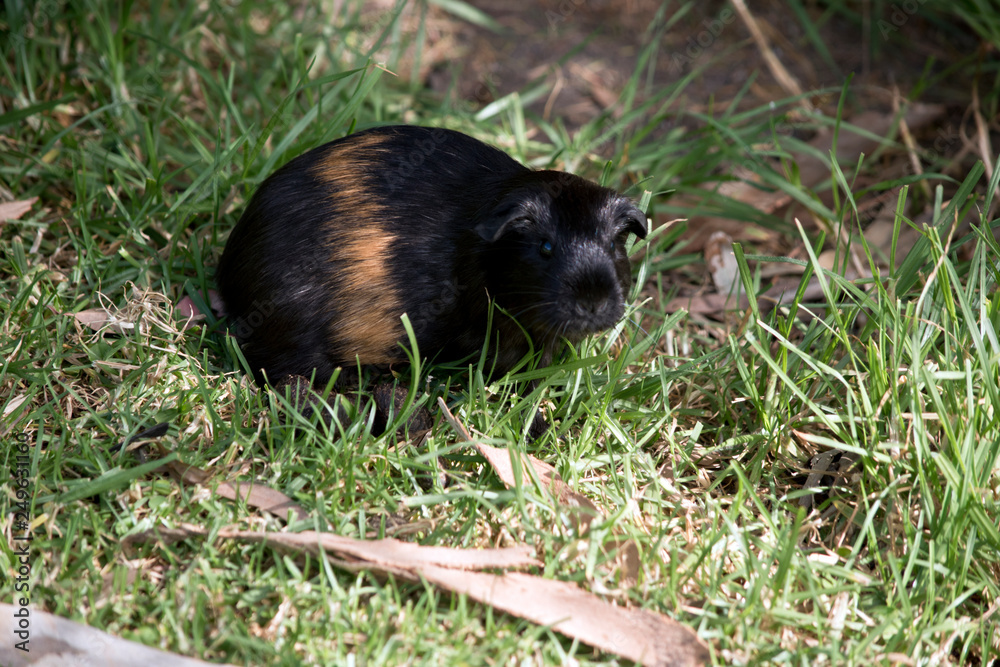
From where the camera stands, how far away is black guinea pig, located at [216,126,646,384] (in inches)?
142

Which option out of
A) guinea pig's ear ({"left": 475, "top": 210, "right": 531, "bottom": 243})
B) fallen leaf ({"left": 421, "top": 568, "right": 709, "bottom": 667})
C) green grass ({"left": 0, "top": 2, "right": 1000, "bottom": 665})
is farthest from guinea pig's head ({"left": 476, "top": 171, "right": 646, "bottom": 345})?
fallen leaf ({"left": 421, "top": 568, "right": 709, "bottom": 667})

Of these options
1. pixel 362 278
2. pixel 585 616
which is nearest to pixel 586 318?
pixel 362 278

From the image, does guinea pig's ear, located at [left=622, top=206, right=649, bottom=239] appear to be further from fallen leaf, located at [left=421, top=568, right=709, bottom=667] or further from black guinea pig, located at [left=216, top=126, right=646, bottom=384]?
fallen leaf, located at [left=421, top=568, right=709, bottom=667]

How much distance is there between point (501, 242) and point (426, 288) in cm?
40

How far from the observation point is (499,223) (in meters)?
3.51

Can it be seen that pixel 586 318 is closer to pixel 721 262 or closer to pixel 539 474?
pixel 539 474

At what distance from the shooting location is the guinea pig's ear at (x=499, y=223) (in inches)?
137

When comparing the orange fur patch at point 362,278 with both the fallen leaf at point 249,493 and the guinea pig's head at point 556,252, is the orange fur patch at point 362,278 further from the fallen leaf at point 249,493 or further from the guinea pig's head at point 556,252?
the fallen leaf at point 249,493

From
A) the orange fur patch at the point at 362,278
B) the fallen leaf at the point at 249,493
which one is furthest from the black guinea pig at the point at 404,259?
the fallen leaf at the point at 249,493

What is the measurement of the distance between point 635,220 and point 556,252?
→ 0.42 m

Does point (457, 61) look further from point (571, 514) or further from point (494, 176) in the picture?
point (571, 514)

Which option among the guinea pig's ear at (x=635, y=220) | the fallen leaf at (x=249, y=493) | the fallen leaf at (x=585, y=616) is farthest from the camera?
the guinea pig's ear at (x=635, y=220)

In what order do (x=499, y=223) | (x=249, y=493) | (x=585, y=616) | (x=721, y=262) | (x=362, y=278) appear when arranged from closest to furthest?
1. (x=585, y=616)
2. (x=249, y=493)
3. (x=499, y=223)
4. (x=362, y=278)
5. (x=721, y=262)

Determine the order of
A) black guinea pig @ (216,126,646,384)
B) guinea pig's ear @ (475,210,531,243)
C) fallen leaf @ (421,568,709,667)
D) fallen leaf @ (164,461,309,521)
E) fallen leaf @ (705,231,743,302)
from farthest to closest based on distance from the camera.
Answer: fallen leaf @ (705,231,743,302) → black guinea pig @ (216,126,646,384) → guinea pig's ear @ (475,210,531,243) → fallen leaf @ (164,461,309,521) → fallen leaf @ (421,568,709,667)
